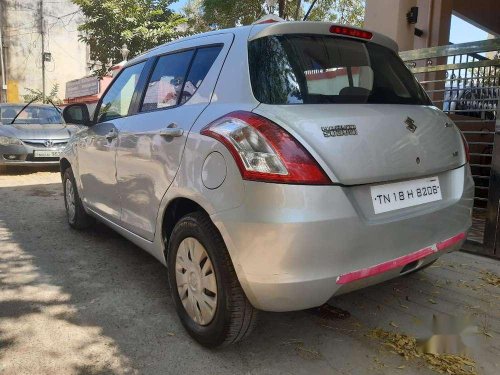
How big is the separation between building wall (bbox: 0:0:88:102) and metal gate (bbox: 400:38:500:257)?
25804 millimetres

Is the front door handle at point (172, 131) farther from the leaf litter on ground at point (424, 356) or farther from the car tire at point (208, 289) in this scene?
the leaf litter on ground at point (424, 356)

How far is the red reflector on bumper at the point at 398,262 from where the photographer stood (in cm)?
208

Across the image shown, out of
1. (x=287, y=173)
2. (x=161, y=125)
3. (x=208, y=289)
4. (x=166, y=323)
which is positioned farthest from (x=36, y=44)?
(x=287, y=173)

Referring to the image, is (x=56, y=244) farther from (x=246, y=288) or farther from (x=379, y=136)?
(x=379, y=136)

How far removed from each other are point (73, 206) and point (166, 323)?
8.04 ft

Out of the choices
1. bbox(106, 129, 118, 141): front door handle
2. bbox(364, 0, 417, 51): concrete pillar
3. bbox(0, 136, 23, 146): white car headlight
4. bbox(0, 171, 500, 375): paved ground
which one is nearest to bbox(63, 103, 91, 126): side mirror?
bbox(106, 129, 118, 141): front door handle

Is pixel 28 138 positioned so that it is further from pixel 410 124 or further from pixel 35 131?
pixel 410 124

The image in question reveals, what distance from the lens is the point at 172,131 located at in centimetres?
259

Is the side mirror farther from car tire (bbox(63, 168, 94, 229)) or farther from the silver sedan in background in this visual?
the silver sedan in background

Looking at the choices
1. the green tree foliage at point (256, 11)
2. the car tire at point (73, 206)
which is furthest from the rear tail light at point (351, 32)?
the green tree foliage at point (256, 11)

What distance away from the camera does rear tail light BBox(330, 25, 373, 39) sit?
100 inches

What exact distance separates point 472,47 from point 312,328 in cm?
299

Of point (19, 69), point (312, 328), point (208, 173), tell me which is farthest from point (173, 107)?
point (19, 69)

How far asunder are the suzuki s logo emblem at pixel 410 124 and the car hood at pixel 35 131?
7.72m
